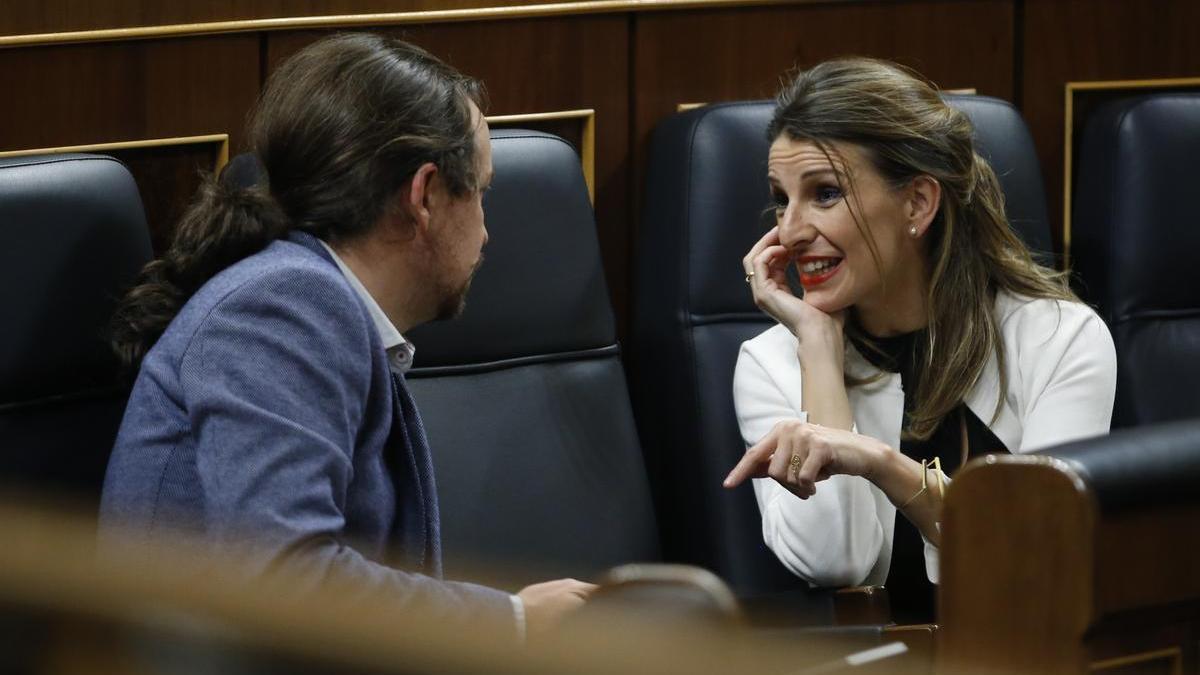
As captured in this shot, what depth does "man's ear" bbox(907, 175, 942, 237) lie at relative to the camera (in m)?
1.78

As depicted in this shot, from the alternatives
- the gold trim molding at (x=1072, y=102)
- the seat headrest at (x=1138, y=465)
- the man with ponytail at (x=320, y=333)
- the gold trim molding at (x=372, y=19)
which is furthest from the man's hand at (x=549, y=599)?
the gold trim molding at (x=1072, y=102)

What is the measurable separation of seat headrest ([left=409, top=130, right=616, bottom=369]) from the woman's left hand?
1.09 feet

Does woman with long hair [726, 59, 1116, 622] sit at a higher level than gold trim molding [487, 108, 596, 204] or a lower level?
lower

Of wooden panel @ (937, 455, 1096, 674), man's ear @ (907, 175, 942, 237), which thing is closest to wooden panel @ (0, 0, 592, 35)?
man's ear @ (907, 175, 942, 237)

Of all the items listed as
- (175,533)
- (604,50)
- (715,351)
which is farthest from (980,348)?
(175,533)

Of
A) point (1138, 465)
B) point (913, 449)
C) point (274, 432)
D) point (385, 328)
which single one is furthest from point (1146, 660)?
point (913, 449)

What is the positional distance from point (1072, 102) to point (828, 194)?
2.25ft

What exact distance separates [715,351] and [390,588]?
2.53ft

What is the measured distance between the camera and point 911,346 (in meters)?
1.81

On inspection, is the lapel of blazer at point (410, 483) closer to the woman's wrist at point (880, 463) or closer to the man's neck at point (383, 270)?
the man's neck at point (383, 270)

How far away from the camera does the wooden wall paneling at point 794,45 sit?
2.10 metres

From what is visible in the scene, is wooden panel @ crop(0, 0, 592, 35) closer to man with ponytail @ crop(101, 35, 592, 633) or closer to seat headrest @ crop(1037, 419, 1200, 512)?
man with ponytail @ crop(101, 35, 592, 633)

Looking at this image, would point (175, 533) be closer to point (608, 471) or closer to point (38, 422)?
point (38, 422)

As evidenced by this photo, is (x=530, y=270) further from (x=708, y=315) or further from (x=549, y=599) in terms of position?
(x=549, y=599)
